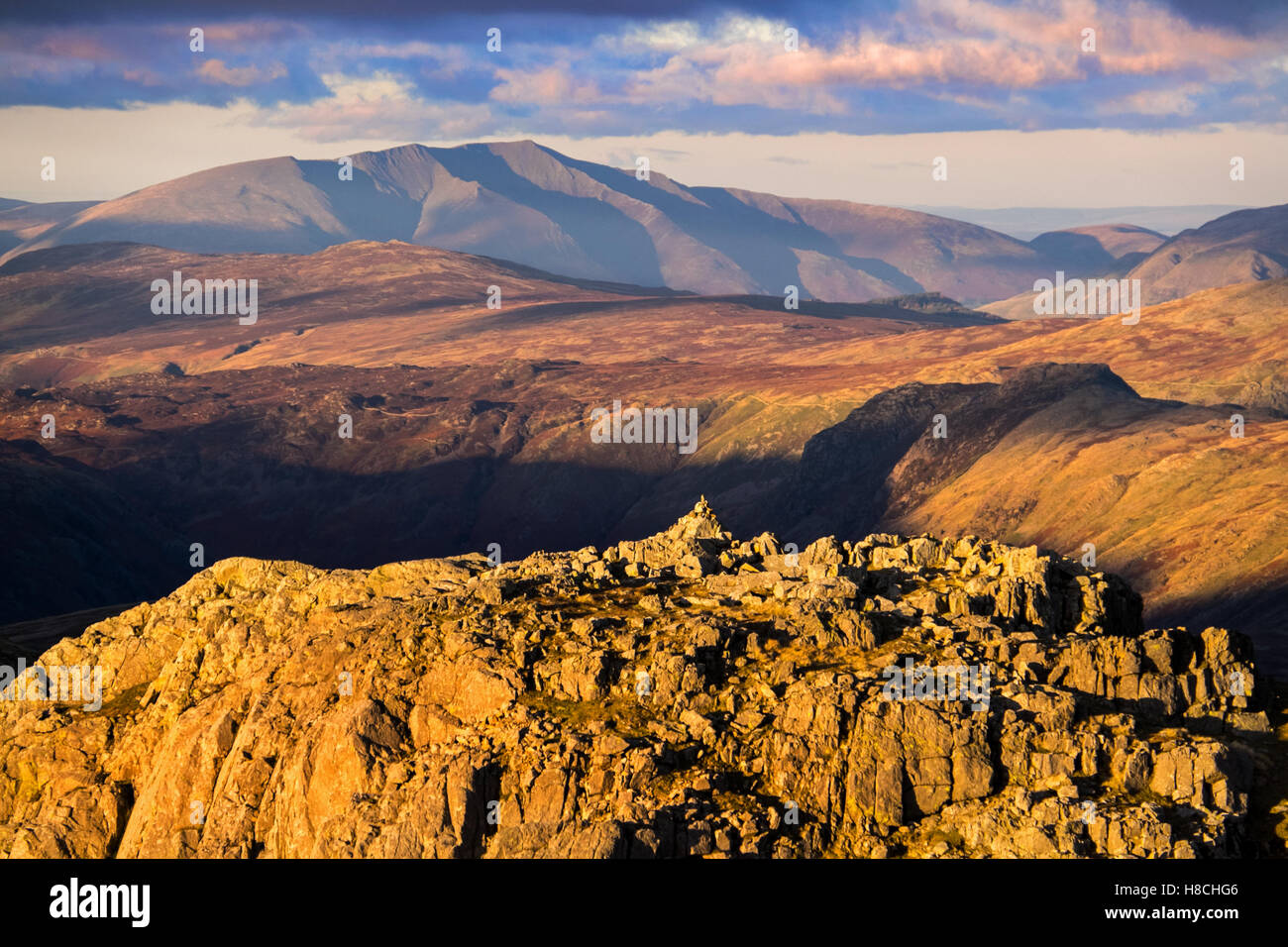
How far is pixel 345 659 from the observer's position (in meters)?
65.4

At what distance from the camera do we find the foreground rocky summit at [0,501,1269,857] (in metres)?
54.2

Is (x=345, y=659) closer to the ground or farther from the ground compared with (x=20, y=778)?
farther from the ground

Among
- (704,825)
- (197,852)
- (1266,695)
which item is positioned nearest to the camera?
(704,825)

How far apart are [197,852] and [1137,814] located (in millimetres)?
37082

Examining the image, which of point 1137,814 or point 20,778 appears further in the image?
point 20,778

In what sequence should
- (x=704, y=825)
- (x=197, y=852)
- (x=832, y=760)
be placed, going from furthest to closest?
(x=197, y=852), (x=832, y=760), (x=704, y=825)

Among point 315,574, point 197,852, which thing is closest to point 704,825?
point 197,852

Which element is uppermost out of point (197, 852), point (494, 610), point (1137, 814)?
point (494, 610)

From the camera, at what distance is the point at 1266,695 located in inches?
2547

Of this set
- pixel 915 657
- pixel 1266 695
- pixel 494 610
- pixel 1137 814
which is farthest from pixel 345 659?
pixel 1266 695

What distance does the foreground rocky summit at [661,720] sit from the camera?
54188 millimetres

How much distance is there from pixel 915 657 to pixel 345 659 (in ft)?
82.0

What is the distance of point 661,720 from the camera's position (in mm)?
58750

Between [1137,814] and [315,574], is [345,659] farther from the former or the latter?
[1137,814]
